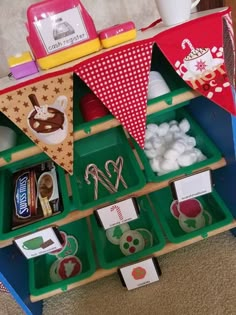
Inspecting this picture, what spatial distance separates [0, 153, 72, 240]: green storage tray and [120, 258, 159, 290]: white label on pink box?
0.85 ft

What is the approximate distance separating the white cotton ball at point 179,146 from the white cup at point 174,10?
337 mm

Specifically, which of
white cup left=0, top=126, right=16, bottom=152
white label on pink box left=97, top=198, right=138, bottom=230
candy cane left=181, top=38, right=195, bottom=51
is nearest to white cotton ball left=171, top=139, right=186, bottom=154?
white label on pink box left=97, top=198, right=138, bottom=230

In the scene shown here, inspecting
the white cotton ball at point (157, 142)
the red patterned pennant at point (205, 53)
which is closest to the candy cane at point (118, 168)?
the white cotton ball at point (157, 142)

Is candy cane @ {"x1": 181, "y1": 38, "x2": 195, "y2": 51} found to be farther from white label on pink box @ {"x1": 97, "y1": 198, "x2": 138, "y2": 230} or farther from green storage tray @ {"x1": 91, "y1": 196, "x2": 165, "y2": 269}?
green storage tray @ {"x1": 91, "y1": 196, "x2": 165, "y2": 269}

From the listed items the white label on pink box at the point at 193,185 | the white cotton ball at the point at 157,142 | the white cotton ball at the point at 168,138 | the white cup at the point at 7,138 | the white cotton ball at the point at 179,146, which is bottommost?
the white label on pink box at the point at 193,185

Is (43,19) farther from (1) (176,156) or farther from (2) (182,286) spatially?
(2) (182,286)

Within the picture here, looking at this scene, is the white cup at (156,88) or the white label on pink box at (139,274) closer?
the white cup at (156,88)

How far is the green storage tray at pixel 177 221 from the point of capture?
3.00ft

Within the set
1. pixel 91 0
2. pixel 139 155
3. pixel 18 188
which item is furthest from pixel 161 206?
pixel 91 0

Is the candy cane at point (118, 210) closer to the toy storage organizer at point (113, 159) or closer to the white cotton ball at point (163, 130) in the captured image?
the toy storage organizer at point (113, 159)

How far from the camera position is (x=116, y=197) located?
2.65 ft

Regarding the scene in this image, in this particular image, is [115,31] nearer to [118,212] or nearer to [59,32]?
[59,32]

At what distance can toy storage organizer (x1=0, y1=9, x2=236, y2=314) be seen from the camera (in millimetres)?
654

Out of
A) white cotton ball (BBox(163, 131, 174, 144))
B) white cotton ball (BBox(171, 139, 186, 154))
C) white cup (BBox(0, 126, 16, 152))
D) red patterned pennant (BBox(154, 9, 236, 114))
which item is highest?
red patterned pennant (BBox(154, 9, 236, 114))
